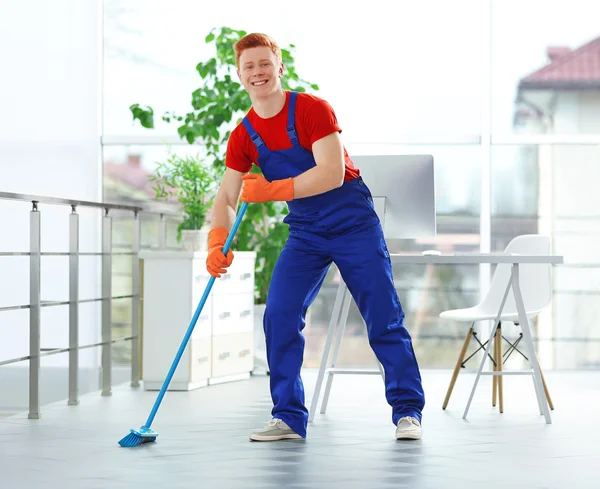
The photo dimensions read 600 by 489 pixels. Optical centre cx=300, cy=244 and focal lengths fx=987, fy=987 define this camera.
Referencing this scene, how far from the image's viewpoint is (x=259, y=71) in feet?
9.87

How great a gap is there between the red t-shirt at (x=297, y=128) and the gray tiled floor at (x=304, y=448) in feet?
2.86

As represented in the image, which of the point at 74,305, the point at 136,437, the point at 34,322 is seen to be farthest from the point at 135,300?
the point at 136,437

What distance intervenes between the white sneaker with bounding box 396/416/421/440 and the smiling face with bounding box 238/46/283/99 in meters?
1.12

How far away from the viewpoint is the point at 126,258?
20.6 ft

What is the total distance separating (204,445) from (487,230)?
10.5 feet

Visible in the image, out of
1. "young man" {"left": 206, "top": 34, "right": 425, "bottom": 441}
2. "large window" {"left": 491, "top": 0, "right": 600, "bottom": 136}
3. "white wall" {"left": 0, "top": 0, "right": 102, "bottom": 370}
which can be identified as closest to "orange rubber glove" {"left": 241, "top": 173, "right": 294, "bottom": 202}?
"young man" {"left": 206, "top": 34, "right": 425, "bottom": 441}

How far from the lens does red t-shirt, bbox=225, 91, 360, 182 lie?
2.97 meters

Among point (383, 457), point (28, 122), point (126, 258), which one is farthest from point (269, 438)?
point (126, 258)

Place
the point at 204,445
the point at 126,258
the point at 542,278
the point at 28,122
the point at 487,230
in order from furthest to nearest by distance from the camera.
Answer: the point at 126,258
the point at 487,230
the point at 28,122
the point at 542,278
the point at 204,445

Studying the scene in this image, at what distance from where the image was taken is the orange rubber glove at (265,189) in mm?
2936

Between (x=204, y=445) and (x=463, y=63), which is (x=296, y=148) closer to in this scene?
(x=204, y=445)

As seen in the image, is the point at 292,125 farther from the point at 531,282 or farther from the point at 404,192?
the point at 531,282

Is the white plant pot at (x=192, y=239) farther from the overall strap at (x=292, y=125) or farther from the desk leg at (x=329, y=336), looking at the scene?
the overall strap at (x=292, y=125)

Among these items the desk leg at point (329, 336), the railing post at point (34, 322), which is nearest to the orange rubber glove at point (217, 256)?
the desk leg at point (329, 336)
